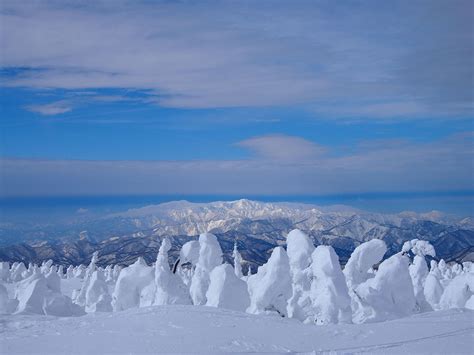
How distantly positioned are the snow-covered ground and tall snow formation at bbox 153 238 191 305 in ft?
35.2

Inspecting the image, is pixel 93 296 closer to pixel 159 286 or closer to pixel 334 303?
pixel 159 286

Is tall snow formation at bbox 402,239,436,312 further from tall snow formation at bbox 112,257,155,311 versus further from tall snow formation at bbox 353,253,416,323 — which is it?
tall snow formation at bbox 112,257,155,311

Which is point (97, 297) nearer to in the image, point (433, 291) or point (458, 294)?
point (433, 291)

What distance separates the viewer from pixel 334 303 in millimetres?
30859

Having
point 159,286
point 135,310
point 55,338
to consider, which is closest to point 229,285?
point 159,286

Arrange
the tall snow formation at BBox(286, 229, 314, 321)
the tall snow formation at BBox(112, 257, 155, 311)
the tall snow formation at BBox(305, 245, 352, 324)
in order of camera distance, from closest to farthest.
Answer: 1. the tall snow formation at BBox(305, 245, 352, 324)
2. the tall snow formation at BBox(286, 229, 314, 321)
3. the tall snow formation at BBox(112, 257, 155, 311)

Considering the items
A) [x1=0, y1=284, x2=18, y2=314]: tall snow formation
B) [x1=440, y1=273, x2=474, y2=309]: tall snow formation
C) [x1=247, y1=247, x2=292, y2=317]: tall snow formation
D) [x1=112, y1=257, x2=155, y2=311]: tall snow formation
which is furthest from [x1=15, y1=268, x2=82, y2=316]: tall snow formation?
[x1=440, y1=273, x2=474, y2=309]: tall snow formation

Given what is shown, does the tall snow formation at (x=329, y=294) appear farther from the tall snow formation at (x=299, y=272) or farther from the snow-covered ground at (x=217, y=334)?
the snow-covered ground at (x=217, y=334)

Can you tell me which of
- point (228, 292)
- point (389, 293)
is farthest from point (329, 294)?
point (228, 292)

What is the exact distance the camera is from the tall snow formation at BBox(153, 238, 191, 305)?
126 feet

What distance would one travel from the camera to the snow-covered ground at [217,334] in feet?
70.7

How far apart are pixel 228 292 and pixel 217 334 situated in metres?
12.0

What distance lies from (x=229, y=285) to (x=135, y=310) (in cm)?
889

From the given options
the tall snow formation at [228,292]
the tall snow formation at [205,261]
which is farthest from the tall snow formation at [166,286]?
the tall snow formation at [228,292]
